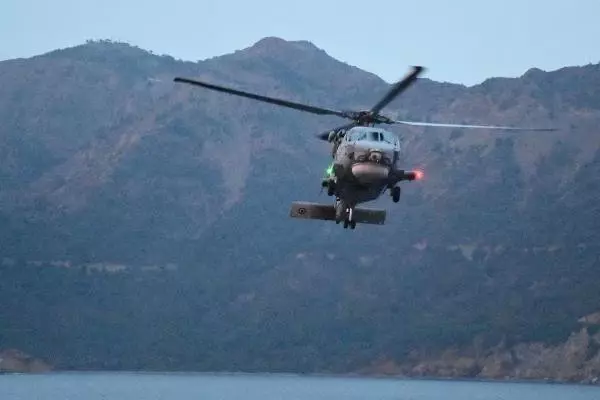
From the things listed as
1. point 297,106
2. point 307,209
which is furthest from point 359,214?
point 297,106

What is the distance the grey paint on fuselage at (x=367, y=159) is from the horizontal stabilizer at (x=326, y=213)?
13.7 feet

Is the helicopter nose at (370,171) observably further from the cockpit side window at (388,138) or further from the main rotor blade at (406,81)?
the main rotor blade at (406,81)

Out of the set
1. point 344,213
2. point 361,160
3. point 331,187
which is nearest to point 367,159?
point 361,160

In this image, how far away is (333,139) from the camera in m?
74.2

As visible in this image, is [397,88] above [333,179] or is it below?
above

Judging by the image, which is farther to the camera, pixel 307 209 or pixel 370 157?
pixel 307 209

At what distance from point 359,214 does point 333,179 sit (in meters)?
4.86

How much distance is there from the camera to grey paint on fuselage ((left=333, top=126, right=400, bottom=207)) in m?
68.8

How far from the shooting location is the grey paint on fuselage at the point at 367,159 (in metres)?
68.8

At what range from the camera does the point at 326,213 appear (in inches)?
3000

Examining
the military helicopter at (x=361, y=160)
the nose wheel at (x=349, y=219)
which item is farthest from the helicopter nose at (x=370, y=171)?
the nose wheel at (x=349, y=219)

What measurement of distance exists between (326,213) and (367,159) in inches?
313

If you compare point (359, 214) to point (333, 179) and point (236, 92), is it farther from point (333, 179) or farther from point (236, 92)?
point (236, 92)

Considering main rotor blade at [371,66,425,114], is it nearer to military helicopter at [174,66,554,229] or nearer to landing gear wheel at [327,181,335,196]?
military helicopter at [174,66,554,229]
